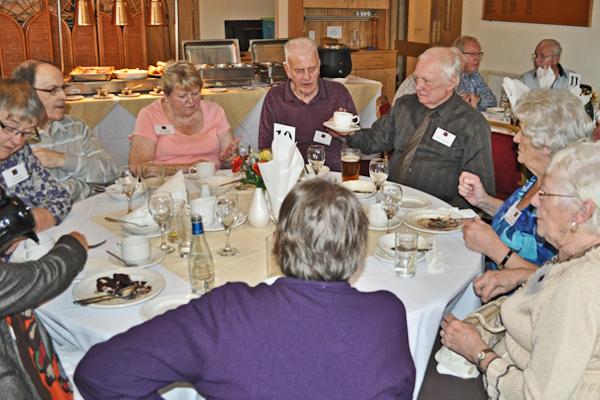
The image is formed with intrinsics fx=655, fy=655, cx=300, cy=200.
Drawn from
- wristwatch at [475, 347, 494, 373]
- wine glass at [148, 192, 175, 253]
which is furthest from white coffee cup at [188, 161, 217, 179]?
wristwatch at [475, 347, 494, 373]

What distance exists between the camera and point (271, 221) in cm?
262

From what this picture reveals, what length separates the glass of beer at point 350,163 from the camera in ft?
10.1

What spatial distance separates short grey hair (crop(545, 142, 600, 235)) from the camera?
1.73 metres

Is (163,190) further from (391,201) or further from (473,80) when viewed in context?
(473,80)

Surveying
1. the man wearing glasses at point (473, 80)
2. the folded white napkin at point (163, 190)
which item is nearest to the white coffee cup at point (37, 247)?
the folded white napkin at point (163, 190)

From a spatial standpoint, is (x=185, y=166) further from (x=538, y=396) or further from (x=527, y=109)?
(x=538, y=396)

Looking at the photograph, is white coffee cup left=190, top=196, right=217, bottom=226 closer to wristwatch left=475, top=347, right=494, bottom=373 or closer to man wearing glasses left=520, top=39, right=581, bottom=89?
wristwatch left=475, top=347, right=494, bottom=373

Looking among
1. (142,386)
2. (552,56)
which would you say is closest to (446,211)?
(142,386)

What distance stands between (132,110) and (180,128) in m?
1.48

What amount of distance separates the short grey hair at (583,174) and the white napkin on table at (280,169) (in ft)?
3.14

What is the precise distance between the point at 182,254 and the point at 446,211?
112 cm

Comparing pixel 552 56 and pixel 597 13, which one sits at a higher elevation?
pixel 597 13

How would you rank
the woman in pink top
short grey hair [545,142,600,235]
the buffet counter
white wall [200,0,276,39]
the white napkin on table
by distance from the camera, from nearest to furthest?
1. short grey hair [545,142,600,235]
2. the white napkin on table
3. the woman in pink top
4. the buffet counter
5. white wall [200,0,276,39]

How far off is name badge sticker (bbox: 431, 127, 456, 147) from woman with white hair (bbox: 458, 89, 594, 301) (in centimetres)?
73
